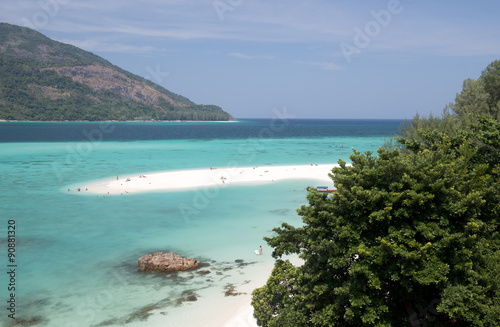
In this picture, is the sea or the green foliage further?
the green foliage

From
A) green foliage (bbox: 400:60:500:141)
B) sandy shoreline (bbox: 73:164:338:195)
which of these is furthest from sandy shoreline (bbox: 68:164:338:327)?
green foliage (bbox: 400:60:500:141)

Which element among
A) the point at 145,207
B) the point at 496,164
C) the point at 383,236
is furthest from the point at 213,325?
the point at 145,207

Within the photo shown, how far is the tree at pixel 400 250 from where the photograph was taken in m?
14.9

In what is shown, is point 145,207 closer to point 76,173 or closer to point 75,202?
point 75,202

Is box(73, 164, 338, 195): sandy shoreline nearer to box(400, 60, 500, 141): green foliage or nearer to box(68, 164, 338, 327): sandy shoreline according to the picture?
box(68, 164, 338, 327): sandy shoreline

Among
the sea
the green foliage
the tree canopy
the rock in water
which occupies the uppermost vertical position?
the green foliage

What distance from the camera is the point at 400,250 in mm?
14703

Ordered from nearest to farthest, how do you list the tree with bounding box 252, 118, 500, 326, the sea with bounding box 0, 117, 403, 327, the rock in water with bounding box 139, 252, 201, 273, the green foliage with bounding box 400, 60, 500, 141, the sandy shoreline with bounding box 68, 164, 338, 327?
the tree with bounding box 252, 118, 500, 326
the sea with bounding box 0, 117, 403, 327
the rock in water with bounding box 139, 252, 201, 273
the green foliage with bounding box 400, 60, 500, 141
the sandy shoreline with bounding box 68, 164, 338, 327

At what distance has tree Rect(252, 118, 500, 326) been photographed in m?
14.9

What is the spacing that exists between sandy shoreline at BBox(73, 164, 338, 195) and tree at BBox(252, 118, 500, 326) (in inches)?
1738

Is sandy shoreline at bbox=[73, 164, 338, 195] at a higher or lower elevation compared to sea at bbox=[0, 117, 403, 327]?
higher

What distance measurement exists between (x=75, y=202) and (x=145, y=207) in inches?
409

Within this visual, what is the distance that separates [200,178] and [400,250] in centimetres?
5810

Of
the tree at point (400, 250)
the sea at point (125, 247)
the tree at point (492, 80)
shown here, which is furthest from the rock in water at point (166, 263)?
the tree at point (492, 80)
